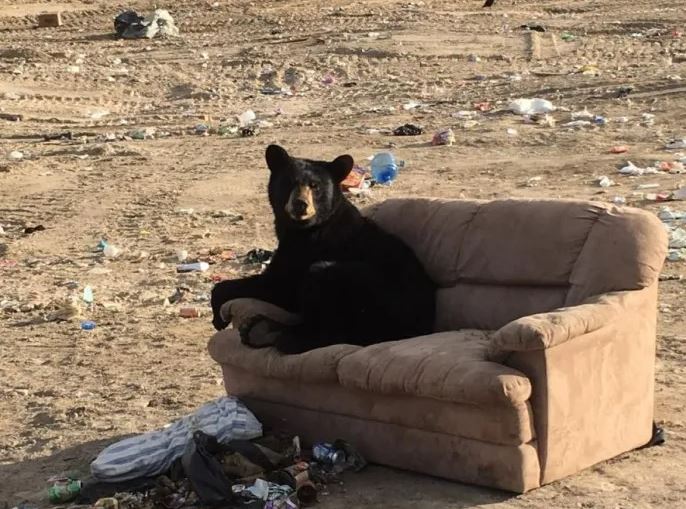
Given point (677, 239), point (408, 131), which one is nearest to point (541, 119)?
point (408, 131)

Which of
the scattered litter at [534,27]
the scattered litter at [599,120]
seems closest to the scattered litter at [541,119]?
the scattered litter at [599,120]

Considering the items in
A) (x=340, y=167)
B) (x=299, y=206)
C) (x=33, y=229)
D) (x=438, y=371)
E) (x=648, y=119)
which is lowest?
(x=33, y=229)

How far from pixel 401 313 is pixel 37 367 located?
3.04 m

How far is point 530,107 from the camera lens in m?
16.5

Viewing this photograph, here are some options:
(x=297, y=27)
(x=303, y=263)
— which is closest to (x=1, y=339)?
(x=303, y=263)

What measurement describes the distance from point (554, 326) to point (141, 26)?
20282 mm

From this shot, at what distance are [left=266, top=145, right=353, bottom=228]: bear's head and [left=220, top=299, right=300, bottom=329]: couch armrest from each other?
0.45m

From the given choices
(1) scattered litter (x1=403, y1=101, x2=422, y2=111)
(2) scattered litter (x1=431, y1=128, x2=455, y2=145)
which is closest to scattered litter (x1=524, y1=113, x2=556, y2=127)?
(2) scattered litter (x1=431, y1=128, x2=455, y2=145)

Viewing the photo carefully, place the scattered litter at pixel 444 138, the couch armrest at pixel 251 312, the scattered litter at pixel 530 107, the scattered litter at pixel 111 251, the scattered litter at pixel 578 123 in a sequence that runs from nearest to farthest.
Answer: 1. the couch armrest at pixel 251 312
2. the scattered litter at pixel 111 251
3. the scattered litter at pixel 444 138
4. the scattered litter at pixel 578 123
5. the scattered litter at pixel 530 107

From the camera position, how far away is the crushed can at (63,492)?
599 centimetres

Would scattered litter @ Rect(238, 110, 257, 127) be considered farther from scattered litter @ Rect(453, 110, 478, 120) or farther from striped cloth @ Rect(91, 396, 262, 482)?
striped cloth @ Rect(91, 396, 262, 482)

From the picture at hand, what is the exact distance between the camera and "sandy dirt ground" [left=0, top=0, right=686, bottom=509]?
7172mm

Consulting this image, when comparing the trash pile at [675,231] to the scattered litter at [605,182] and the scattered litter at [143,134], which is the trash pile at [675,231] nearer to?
the scattered litter at [605,182]

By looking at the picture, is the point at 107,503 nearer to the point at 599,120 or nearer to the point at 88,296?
the point at 88,296
